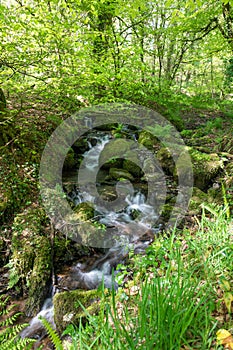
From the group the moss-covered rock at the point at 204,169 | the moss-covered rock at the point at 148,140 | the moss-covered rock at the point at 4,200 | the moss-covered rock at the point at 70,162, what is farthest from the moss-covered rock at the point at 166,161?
the moss-covered rock at the point at 4,200

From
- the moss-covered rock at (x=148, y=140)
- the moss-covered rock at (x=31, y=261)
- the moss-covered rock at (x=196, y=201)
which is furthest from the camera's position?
the moss-covered rock at (x=148, y=140)

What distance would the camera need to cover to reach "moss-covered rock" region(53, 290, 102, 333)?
8.12 feet

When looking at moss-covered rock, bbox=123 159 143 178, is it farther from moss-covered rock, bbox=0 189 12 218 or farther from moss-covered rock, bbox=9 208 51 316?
moss-covered rock, bbox=0 189 12 218

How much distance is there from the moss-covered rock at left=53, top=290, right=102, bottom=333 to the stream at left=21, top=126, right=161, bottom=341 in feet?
1.06

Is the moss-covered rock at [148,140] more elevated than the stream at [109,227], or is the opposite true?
the moss-covered rock at [148,140]

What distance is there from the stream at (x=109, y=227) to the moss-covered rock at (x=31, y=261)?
7.1 inches

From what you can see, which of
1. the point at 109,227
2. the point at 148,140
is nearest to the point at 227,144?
the point at 148,140

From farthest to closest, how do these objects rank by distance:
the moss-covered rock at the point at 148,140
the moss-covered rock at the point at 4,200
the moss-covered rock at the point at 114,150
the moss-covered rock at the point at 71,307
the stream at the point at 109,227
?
1. the moss-covered rock at the point at 148,140
2. the moss-covered rock at the point at 114,150
3. the moss-covered rock at the point at 4,200
4. the stream at the point at 109,227
5. the moss-covered rock at the point at 71,307

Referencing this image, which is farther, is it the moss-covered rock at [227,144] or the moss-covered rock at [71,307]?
the moss-covered rock at [227,144]

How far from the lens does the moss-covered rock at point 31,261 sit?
3.10 m

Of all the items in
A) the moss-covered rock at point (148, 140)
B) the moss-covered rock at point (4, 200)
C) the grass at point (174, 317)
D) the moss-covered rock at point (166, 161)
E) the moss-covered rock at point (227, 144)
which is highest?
the moss-covered rock at point (148, 140)

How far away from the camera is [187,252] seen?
241cm

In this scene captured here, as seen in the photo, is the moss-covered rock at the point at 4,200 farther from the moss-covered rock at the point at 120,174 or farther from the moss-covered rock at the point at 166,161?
the moss-covered rock at the point at 166,161

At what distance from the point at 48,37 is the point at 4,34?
720mm
